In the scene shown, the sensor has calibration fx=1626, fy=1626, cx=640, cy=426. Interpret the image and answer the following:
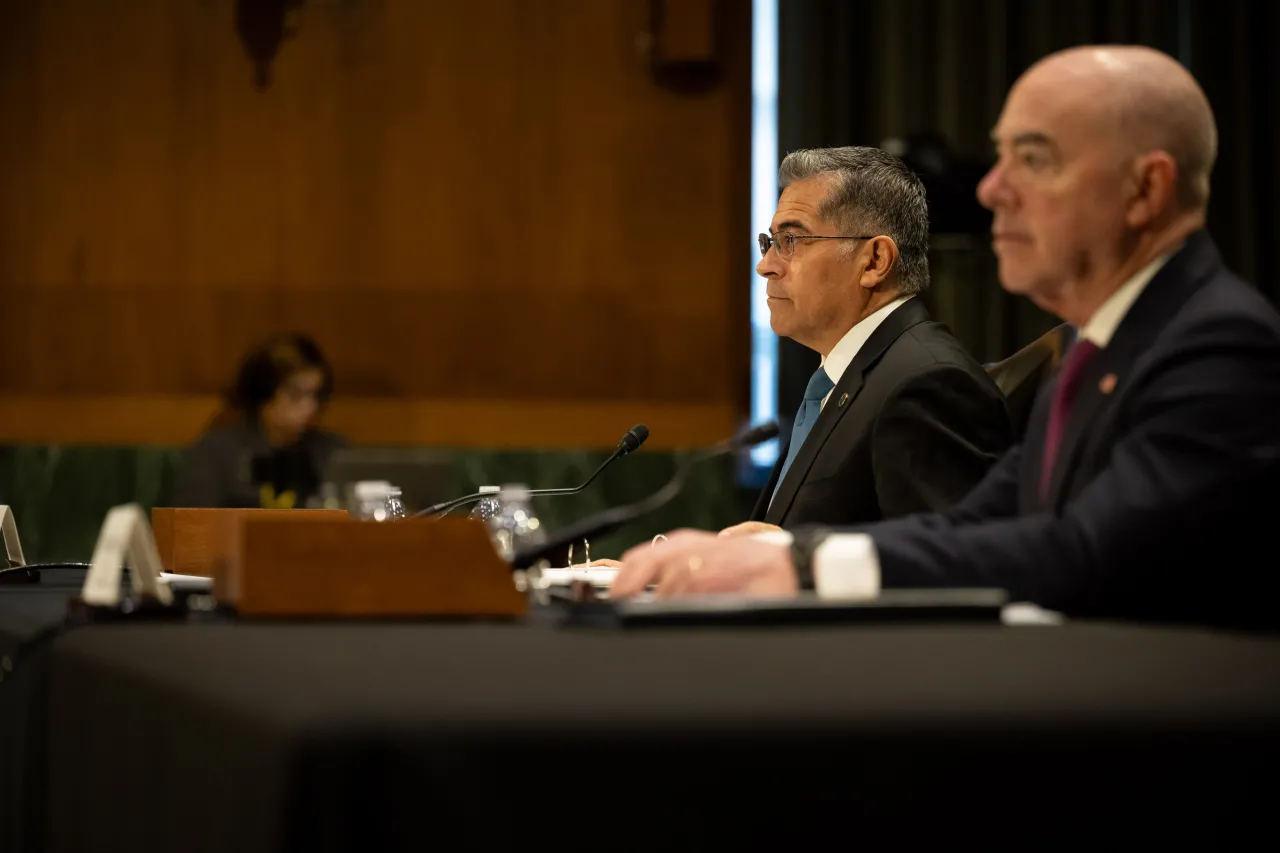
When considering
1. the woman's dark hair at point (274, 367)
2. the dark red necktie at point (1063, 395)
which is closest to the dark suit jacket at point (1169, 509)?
the dark red necktie at point (1063, 395)

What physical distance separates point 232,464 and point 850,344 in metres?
2.98

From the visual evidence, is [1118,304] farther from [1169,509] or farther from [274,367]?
[274,367]

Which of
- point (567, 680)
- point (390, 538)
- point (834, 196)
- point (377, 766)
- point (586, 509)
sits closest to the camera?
point (377, 766)

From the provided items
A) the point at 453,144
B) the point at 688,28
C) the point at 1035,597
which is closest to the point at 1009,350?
the point at 688,28

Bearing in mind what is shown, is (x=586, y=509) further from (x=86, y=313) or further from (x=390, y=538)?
(x=390, y=538)

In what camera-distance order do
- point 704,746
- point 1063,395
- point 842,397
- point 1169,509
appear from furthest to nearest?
1. point 842,397
2. point 1063,395
3. point 1169,509
4. point 704,746

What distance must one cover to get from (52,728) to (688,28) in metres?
4.92

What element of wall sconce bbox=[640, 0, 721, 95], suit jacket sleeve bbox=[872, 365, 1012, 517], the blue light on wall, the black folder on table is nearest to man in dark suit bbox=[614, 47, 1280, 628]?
the black folder on table

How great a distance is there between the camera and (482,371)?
620cm

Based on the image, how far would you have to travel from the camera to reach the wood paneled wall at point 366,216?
616 cm

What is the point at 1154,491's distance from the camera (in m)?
1.54

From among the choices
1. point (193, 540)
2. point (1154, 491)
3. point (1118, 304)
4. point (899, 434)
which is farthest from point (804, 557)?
point (193, 540)

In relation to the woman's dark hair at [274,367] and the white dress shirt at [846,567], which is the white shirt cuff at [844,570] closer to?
the white dress shirt at [846,567]

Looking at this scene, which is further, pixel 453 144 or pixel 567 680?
pixel 453 144
